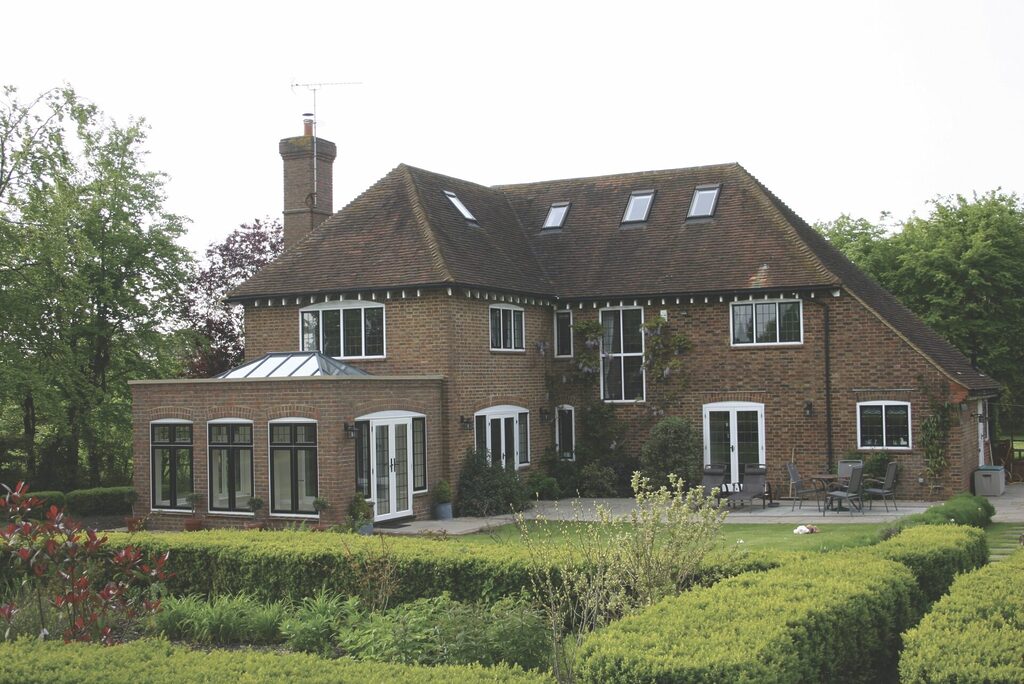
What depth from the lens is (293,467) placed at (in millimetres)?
19484

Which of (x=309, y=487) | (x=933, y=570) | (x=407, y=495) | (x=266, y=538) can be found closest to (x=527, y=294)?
(x=407, y=495)

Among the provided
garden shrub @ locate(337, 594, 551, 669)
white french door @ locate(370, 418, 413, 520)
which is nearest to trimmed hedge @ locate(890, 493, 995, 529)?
garden shrub @ locate(337, 594, 551, 669)

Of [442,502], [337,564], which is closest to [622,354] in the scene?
[442,502]

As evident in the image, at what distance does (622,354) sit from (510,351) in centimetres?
292

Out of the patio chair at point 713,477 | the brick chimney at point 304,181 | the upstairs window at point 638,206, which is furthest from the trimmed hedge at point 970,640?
the brick chimney at point 304,181

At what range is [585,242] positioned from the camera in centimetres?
2730

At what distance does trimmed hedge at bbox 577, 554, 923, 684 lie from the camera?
6.36 meters

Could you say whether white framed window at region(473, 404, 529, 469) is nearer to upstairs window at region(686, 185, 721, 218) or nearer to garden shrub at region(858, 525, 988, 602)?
upstairs window at region(686, 185, 721, 218)

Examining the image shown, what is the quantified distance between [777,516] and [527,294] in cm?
768

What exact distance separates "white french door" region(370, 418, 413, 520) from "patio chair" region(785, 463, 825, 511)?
314 inches

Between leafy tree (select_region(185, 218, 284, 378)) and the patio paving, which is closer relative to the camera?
the patio paving

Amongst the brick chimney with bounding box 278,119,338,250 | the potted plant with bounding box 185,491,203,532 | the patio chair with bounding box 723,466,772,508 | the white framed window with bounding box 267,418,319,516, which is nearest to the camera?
the white framed window with bounding box 267,418,319,516

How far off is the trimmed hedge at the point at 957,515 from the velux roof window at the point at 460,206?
13.0m

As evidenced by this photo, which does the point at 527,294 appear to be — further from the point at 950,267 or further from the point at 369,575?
the point at 950,267
